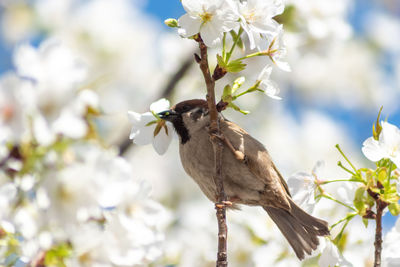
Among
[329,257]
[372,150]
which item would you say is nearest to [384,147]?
[372,150]

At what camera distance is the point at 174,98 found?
5.22 metres

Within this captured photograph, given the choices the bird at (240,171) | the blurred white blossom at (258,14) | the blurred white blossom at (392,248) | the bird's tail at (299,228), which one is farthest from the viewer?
the bird at (240,171)

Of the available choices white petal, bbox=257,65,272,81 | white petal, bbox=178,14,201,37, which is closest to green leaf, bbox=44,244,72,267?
white petal, bbox=178,14,201,37

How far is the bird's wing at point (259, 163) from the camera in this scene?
2762 millimetres

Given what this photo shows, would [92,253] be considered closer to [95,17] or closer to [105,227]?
[105,227]

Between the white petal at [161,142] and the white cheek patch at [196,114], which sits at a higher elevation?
the white petal at [161,142]

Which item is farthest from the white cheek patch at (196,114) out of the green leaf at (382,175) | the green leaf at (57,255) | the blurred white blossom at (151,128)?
the green leaf at (57,255)

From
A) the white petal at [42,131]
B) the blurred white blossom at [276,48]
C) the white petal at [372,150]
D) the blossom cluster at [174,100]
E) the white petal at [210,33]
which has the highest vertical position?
the white petal at [210,33]

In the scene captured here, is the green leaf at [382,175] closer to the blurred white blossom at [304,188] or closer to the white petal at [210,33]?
the blurred white blossom at [304,188]

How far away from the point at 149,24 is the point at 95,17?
3.24 feet

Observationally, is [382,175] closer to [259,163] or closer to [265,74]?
[265,74]

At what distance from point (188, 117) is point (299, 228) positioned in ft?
2.60

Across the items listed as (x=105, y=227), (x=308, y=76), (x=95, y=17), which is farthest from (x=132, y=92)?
(x=105, y=227)

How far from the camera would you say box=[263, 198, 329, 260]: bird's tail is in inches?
Answer: 103
